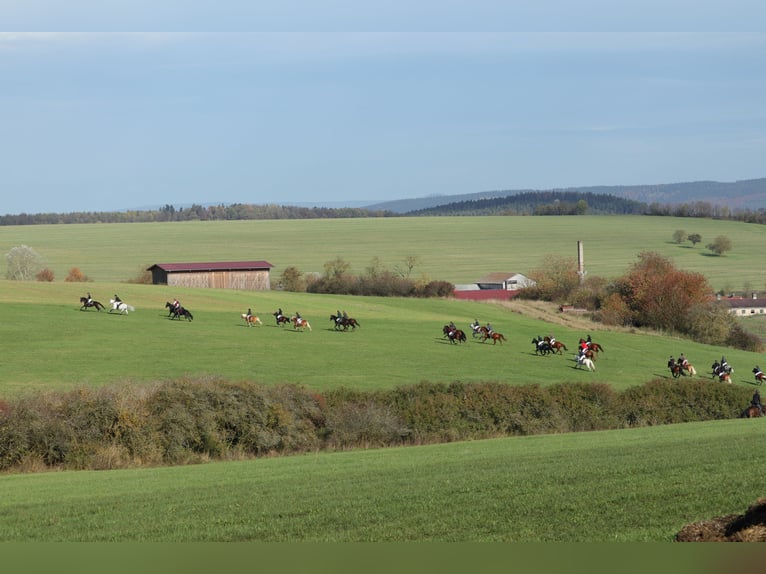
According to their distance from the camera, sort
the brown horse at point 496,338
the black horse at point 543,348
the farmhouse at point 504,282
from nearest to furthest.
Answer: the black horse at point 543,348 < the brown horse at point 496,338 < the farmhouse at point 504,282

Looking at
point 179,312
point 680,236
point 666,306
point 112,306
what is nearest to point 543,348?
point 179,312

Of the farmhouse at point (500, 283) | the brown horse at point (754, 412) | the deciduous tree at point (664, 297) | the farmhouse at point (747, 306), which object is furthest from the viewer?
the farmhouse at point (500, 283)

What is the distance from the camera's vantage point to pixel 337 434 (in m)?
33.1

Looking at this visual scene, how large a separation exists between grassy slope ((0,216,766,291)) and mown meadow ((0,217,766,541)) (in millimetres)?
30963

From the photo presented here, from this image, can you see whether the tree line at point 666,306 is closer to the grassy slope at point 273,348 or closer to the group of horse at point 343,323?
the grassy slope at point 273,348

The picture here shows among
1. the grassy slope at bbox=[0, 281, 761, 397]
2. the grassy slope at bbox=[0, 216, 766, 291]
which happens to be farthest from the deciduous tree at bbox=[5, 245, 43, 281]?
the grassy slope at bbox=[0, 281, 761, 397]

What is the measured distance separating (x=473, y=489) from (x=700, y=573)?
7.75m

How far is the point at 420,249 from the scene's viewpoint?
171 metres

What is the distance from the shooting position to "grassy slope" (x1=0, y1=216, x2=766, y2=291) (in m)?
142

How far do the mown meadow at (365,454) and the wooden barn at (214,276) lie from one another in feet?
26.0

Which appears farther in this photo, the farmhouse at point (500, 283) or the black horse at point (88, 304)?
the farmhouse at point (500, 283)

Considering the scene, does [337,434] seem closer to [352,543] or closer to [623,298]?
[352,543]

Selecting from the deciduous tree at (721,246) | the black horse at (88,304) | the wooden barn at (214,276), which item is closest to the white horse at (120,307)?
the black horse at (88,304)

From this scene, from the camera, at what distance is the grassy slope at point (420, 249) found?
142 m
